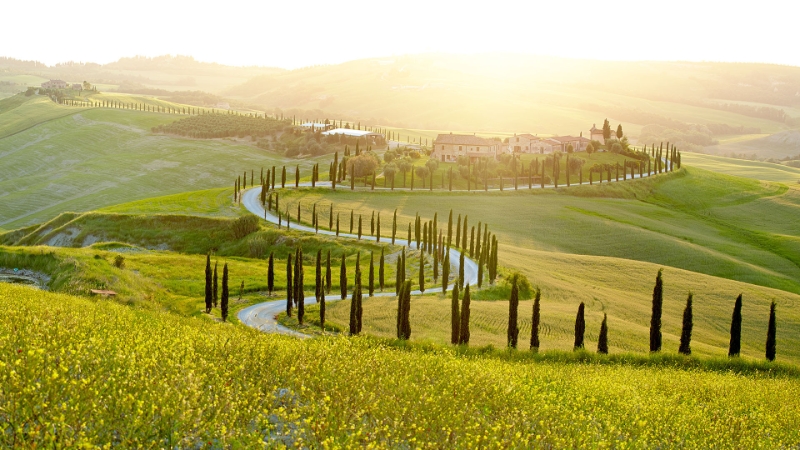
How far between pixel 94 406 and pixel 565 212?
103 meters

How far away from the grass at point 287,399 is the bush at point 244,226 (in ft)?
214

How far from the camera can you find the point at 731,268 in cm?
8462

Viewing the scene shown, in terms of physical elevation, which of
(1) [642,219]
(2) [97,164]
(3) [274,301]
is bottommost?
A: (3) [274,301]

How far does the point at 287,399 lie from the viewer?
1934 cm

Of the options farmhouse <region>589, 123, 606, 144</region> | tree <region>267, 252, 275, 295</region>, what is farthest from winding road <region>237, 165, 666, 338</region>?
farmhouse <region>589, 123, 606, 144</region>

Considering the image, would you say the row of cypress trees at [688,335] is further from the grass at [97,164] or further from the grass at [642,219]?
the grass at [97,164]

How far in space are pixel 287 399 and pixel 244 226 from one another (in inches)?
3046

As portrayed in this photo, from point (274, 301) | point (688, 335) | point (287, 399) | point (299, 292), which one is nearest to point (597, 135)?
point (274, 301)

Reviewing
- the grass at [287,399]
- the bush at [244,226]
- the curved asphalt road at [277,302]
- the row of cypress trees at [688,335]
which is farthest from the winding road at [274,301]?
the grass at [287,399]

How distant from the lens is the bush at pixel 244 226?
3693 inches

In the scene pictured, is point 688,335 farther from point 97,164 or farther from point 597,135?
point 97,164

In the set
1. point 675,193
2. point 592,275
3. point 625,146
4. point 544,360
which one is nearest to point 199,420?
point 544,360

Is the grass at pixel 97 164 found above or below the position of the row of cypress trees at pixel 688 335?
above

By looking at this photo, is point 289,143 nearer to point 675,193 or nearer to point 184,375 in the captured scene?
point 675,193
